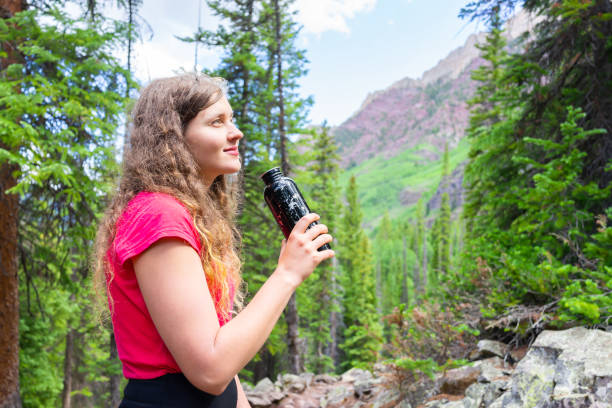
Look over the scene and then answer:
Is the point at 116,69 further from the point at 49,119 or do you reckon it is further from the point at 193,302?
the point at 193,302

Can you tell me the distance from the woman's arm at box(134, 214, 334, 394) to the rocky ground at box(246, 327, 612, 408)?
264 centimetres

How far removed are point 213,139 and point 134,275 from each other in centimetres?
54

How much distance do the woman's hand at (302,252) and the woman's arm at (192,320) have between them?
0.55 ft

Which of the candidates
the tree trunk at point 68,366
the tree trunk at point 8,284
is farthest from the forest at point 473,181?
the tree trunk at point 68,366

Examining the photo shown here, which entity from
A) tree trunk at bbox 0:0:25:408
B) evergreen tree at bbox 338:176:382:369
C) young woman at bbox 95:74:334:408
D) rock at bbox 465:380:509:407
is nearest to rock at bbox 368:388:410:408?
rock at bbox 465:380:509:407

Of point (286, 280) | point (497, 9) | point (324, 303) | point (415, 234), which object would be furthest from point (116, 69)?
point (415, 234)

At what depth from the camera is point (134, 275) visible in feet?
4.08

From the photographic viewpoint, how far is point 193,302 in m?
1.11

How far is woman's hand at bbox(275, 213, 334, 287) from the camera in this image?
1318 millimetres

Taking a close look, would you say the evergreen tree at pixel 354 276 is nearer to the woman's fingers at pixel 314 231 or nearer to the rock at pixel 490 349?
the rock at pixel 490 349

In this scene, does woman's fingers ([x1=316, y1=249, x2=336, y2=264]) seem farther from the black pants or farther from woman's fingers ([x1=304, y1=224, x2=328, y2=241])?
the black pants

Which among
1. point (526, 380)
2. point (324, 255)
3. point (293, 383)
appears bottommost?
point (293, 383)

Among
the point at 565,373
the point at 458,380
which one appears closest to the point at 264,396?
the point at 458,380

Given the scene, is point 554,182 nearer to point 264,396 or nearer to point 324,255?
point 324,255
